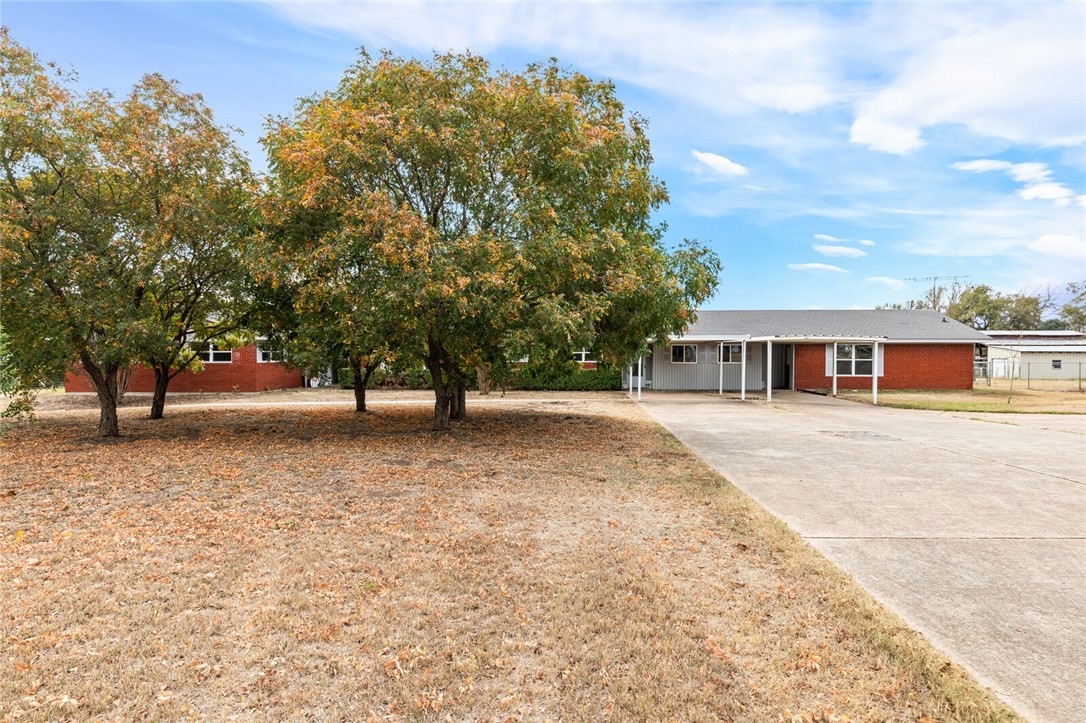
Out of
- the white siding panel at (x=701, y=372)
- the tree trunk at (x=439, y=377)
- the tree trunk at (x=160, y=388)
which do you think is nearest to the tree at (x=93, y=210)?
the tree trunk at (x=160, y=388)

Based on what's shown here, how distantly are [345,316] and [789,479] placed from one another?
263 inches

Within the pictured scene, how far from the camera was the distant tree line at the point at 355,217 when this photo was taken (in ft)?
28.1

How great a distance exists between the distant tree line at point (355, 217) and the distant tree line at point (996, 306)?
66503 mm

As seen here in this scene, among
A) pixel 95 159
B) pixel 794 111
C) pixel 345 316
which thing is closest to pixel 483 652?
pixel 345 316

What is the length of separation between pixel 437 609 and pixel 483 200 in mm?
7779

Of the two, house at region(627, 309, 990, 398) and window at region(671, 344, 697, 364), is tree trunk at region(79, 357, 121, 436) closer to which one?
house at region(627, 309, 990, 398)

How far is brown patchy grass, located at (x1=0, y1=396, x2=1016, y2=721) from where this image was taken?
256cm

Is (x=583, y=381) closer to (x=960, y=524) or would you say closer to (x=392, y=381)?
(x=392, y=381)

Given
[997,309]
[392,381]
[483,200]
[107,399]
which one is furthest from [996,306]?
[107,399]

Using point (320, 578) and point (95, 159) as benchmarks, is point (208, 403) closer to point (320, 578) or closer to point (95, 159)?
point (95, 159)

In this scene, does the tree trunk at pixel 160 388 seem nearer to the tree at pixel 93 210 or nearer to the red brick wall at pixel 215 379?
the tree at pixel 93 210

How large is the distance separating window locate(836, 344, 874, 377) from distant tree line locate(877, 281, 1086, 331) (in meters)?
47.3

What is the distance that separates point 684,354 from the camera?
2542 centimetres

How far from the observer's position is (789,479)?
7191 millimetres
